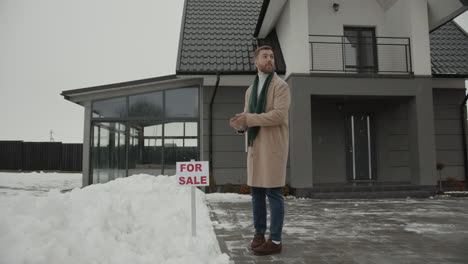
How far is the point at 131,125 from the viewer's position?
9.28 m

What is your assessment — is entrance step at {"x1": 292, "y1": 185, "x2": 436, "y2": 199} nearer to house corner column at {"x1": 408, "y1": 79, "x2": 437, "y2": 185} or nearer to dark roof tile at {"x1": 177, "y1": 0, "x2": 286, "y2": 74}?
house corner column at {"x1": 408, "y1": 79, "x2": 437, "y2": 185}

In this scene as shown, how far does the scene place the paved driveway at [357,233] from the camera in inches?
110

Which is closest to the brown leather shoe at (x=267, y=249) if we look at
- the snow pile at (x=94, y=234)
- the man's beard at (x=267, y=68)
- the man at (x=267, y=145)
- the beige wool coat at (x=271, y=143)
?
the man at (x=267, y=145)

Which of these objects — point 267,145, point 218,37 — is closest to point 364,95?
point 218,37

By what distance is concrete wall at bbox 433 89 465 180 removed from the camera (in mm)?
9352

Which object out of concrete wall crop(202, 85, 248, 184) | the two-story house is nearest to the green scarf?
the two-story house

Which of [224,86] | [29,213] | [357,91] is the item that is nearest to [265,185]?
[29,213]

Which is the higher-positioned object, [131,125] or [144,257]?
[131,125]

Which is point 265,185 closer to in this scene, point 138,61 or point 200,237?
point 200,237

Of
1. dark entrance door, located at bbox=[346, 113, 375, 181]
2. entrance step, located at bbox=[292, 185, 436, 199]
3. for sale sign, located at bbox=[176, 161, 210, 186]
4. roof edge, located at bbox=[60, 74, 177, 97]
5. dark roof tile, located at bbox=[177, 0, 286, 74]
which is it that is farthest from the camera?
dark entrance door, located at bbox=[346, 113, 375, 181]

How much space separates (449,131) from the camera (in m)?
9.48

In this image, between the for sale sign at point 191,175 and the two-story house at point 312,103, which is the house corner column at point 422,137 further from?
the for sale sign at point 191,175

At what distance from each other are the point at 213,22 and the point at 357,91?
507cm

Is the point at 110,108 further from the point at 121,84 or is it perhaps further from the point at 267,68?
the point at 267,68
